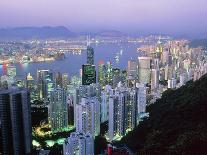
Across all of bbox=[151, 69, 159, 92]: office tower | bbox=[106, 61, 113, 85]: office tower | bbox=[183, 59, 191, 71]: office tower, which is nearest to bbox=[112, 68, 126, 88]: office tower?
bbox=[106, 61, 113, 85]: office tower

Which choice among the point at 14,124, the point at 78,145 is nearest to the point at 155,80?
the point at 14,124

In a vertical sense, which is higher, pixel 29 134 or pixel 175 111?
pixel 175 111

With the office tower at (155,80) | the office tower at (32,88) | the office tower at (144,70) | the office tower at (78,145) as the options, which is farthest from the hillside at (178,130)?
the office tower at (144,70)

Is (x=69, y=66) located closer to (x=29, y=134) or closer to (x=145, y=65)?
(x=145, y=65)

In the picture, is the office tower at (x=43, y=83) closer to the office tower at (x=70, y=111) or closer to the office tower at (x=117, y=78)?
the office tower at (x=70, y=111)

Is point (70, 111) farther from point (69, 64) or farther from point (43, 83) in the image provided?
point (69, 64)

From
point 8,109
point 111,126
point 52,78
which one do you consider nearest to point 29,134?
point 8,109
